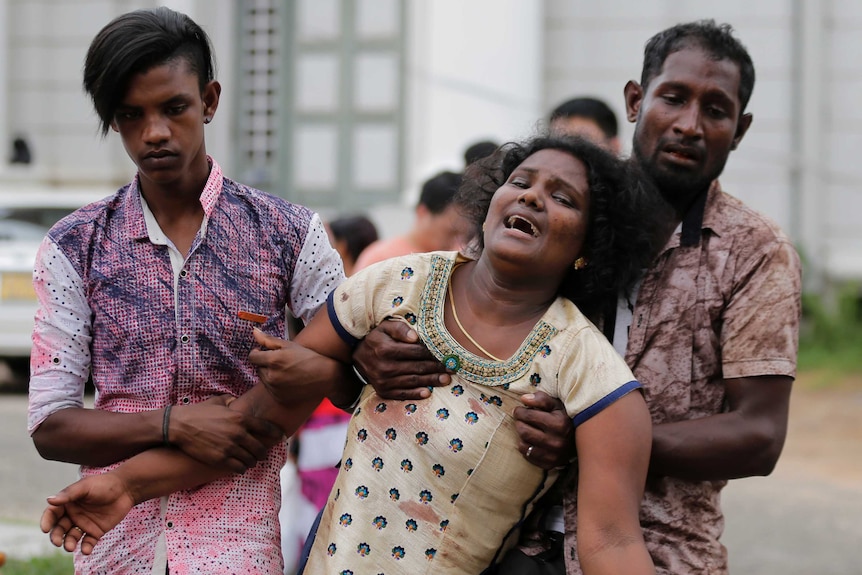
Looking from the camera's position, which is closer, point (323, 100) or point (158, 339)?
point (158, 339)

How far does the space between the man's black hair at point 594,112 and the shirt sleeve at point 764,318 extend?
2.28 metres

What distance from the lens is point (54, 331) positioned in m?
2.61

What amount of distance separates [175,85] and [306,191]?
397 inches

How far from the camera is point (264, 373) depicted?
2570 mm

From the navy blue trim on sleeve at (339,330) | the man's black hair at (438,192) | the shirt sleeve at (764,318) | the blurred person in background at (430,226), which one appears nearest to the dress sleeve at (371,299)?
the navy blue trim on sleeve at (339,330)

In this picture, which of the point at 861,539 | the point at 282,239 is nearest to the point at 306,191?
the point at 861,539

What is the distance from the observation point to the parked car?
32.2 feet

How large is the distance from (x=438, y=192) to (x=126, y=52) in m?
2.61

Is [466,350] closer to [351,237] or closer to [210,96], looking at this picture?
[210,96]

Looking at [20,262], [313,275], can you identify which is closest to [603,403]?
[313,275]

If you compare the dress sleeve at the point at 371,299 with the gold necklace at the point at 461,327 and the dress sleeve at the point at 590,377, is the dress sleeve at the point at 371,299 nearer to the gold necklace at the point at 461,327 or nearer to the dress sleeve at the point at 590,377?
the gold necklace at the point at 461,327

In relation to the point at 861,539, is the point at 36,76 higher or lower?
higher

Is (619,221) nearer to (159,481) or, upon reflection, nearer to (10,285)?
(159,481)

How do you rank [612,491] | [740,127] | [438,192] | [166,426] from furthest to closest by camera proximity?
[438,192]
[740,127]
[166,426]
[612,491]
